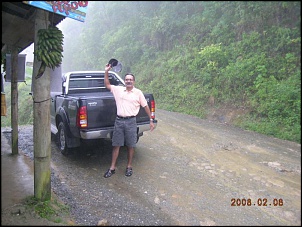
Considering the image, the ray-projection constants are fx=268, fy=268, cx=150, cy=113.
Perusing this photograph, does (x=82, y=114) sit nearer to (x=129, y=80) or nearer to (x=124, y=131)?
(x=124, y=131)

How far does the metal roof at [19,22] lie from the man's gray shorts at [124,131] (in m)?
1.85

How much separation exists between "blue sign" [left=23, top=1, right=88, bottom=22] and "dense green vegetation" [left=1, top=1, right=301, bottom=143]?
0.30 m

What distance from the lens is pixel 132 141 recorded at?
4.62 meters

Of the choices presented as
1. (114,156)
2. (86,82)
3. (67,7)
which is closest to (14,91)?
(86,82)

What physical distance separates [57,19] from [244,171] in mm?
3760

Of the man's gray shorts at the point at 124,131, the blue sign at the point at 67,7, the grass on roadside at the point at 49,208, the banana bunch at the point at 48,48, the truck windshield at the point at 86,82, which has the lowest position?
the grass on roadside at the point at 49,208

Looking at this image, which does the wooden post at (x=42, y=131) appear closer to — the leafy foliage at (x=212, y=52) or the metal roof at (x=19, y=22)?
the metal roof at (x=19, y=22)

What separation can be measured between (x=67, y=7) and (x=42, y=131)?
1.55 m

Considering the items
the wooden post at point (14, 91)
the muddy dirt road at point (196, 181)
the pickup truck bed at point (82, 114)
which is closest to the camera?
the muddy dirt road at point (196, 181)

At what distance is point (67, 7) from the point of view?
9.50ft

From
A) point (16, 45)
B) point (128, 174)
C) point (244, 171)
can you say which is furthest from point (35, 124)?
point (244, 171)

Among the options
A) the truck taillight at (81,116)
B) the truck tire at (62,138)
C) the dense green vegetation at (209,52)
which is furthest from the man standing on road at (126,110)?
the truck tire at (62,138)

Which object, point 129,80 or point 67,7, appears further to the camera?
point 129,80

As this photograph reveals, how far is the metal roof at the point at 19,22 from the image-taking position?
358 cm
